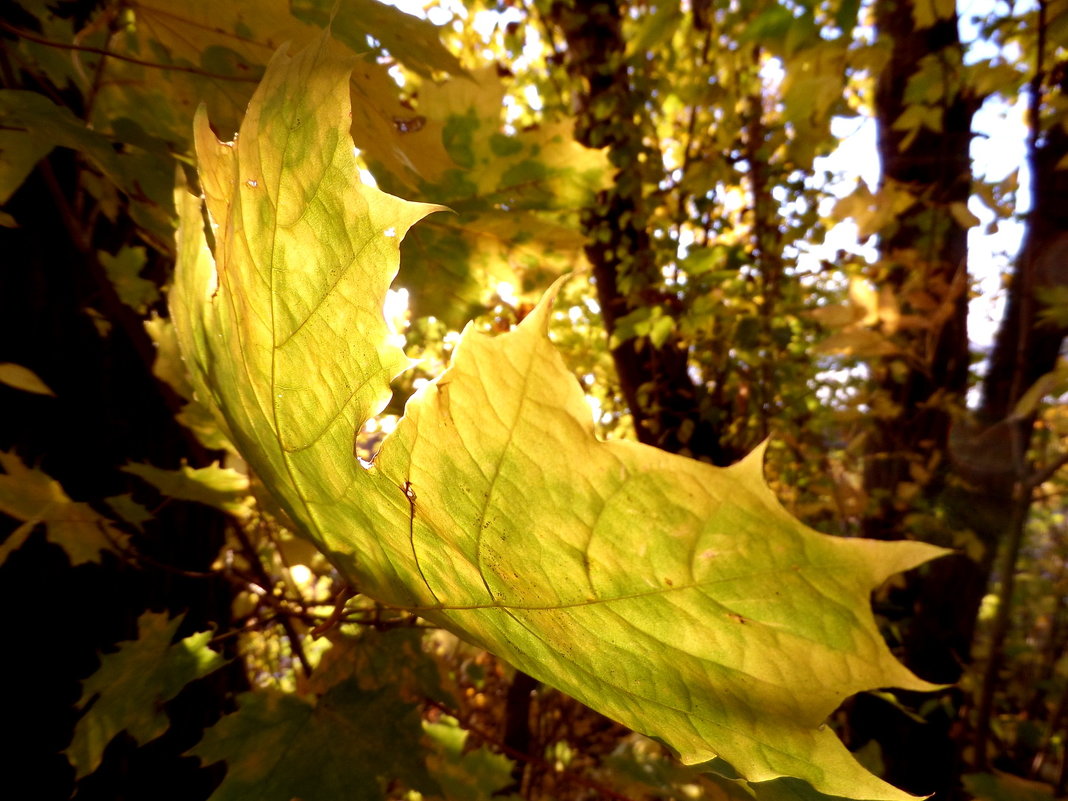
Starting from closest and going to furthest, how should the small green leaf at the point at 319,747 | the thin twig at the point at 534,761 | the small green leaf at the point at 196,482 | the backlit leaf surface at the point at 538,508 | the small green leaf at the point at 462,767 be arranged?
the backlit leaf surface at the point at 538,508 → the small green leaf at the point at 319,747 → the thin twig at the point at 534,761 → the small green leaf at the point at 196,482 → the small green leaf at the point at 462,767

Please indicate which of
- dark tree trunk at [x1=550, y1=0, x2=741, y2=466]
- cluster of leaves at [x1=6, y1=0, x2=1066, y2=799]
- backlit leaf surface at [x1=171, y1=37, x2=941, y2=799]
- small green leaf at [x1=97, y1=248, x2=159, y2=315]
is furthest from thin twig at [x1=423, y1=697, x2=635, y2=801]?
dark tree trunk at [x1=550, y1=0, x2=741, y2=466]

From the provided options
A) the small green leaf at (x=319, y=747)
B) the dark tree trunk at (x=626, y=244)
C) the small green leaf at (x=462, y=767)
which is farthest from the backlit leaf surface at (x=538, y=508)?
the dark tree trunk at (x=626, y=244)

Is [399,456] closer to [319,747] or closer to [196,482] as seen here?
[319,747]

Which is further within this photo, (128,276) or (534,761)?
(128,276)

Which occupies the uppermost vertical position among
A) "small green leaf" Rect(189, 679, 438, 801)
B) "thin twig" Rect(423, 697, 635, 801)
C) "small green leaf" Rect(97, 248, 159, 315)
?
"small green leaf" Rect(97, 248, 159, 315)

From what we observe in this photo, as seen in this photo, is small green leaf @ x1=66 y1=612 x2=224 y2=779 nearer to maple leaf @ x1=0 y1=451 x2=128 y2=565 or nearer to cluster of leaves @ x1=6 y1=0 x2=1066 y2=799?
cluster of leaves @ x1=6 y1=0 x2=1066 y2=799

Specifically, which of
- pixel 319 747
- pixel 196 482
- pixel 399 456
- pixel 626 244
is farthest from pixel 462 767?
pixel 626 244

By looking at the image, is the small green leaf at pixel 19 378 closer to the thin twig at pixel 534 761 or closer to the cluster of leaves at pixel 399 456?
the cluster of leaves at pixel 399 456
